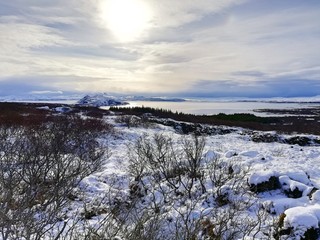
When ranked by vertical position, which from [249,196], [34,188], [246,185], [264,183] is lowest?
[249,196]

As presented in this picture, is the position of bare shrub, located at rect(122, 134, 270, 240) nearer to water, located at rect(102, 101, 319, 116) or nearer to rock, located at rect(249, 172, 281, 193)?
rock, located at rect(249, 172, 281, 193)

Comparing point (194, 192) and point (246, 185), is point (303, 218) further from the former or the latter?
point (194, 192)

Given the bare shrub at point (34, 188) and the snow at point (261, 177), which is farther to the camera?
the snow at point (261, 177)

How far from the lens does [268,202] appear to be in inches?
403

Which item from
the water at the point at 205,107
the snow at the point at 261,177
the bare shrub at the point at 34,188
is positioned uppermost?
the bare shrub at the point at 34,188

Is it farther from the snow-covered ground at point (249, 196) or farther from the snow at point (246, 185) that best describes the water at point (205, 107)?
the snow-covered ground at point (249, 196)

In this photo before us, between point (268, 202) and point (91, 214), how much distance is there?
5.85 metres

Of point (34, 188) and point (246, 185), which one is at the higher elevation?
point (34, 188)

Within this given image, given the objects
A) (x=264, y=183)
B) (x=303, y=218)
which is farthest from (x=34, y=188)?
(x=264, y=183)

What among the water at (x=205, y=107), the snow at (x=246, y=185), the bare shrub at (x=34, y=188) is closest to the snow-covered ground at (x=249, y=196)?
the snow at (x=246, y=185)

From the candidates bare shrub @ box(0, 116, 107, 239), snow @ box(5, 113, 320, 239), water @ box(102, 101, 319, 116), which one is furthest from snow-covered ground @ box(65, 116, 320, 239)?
water @ box(102, 101, 319, 116)

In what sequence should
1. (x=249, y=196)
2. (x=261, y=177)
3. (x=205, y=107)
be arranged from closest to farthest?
1. (x=249, y=196)
2. (x=261, y=177)
3. (x=205, y=107)

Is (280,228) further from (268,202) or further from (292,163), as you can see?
(292,163)

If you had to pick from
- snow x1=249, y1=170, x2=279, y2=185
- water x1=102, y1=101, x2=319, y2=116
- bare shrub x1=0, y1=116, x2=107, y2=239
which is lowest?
water x1=102, y1=101, x2=319, y2=116
